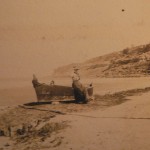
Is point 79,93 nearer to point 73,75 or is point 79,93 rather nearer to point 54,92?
point 54,92

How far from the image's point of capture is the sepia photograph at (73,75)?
9.23 metres

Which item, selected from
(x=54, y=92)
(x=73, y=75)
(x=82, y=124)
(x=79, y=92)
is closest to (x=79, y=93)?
(x=79, y=92)

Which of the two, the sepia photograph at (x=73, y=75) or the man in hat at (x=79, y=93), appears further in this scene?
the man in hat at (x=79, y=93)

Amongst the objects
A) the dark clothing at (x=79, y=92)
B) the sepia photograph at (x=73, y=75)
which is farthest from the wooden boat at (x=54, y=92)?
the dark clothing at (x=79, y=92)

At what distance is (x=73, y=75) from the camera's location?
20891mm

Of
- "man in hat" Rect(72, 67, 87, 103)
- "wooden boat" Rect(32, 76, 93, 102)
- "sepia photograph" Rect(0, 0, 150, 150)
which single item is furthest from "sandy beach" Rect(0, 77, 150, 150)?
"wooden boat" Rect(32, 76, 93, 102)

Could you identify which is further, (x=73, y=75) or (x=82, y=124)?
(x=73, y=75)

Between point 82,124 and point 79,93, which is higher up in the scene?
point 79,93

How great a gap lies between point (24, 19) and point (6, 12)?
3075 mm

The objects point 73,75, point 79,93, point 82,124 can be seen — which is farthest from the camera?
point 73,75

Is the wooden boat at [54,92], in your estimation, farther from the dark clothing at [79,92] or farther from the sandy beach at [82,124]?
the sandy beach at [82,124]

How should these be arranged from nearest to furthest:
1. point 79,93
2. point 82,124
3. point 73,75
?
point 82,124 < point 79,93 < point 73,75

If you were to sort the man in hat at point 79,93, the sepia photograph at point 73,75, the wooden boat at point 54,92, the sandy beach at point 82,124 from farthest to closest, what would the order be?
the wooden boat at point 54,92 < the man in hat at point 79,93 < the sepia photograph at point 73,75 < the sandy beach at point 82,124

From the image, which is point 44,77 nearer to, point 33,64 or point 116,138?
point 33,64
